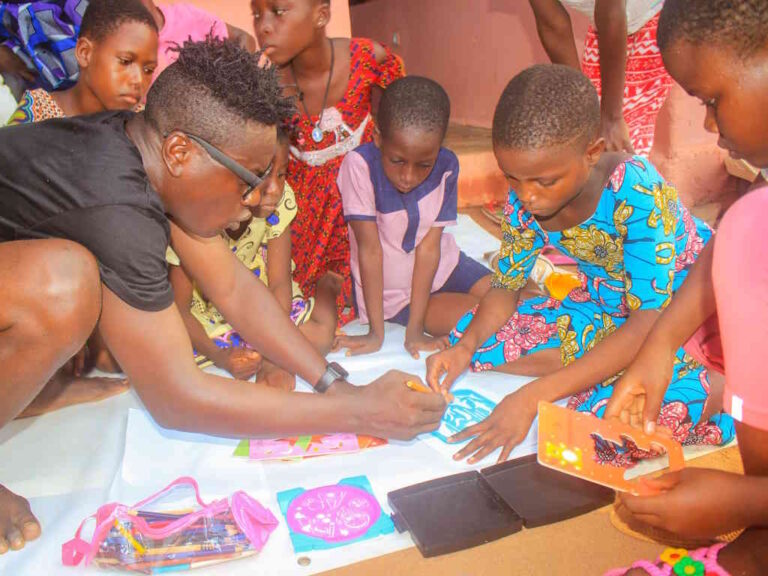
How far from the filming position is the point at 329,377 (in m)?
1.74

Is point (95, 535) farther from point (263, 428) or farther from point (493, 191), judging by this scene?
point (493, 191)

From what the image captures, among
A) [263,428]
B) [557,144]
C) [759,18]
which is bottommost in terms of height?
[263,428]

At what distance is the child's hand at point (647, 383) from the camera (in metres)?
1.33

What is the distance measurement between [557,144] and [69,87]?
1831 millimetres

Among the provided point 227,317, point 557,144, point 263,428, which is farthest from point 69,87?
point 557,144

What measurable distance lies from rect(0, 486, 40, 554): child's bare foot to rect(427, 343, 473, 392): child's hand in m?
0.99

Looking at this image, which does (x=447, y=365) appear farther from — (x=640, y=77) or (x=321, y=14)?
(x=640, y=77)

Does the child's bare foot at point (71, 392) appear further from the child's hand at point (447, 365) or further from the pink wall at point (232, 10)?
the pink wall at point (232, 10)

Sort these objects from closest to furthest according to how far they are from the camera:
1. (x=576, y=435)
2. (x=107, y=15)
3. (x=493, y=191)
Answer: (x=576, y=435)
(x=107, y=15)
(x=493, y=191)

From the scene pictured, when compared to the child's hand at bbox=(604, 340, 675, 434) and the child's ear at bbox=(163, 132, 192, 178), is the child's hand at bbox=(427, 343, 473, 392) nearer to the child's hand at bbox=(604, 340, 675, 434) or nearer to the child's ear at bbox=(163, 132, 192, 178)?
the child's hand at bbox=(604, 340, 675, 434)

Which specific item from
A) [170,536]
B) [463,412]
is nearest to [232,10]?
[463,412]

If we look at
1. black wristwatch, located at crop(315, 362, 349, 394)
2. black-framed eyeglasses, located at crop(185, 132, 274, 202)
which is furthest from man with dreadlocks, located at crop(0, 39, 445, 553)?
black wristwatch, located at crop(315, 362, 349, 394)

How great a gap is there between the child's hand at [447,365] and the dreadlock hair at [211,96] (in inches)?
32.1

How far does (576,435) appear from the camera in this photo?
4.22 ft
